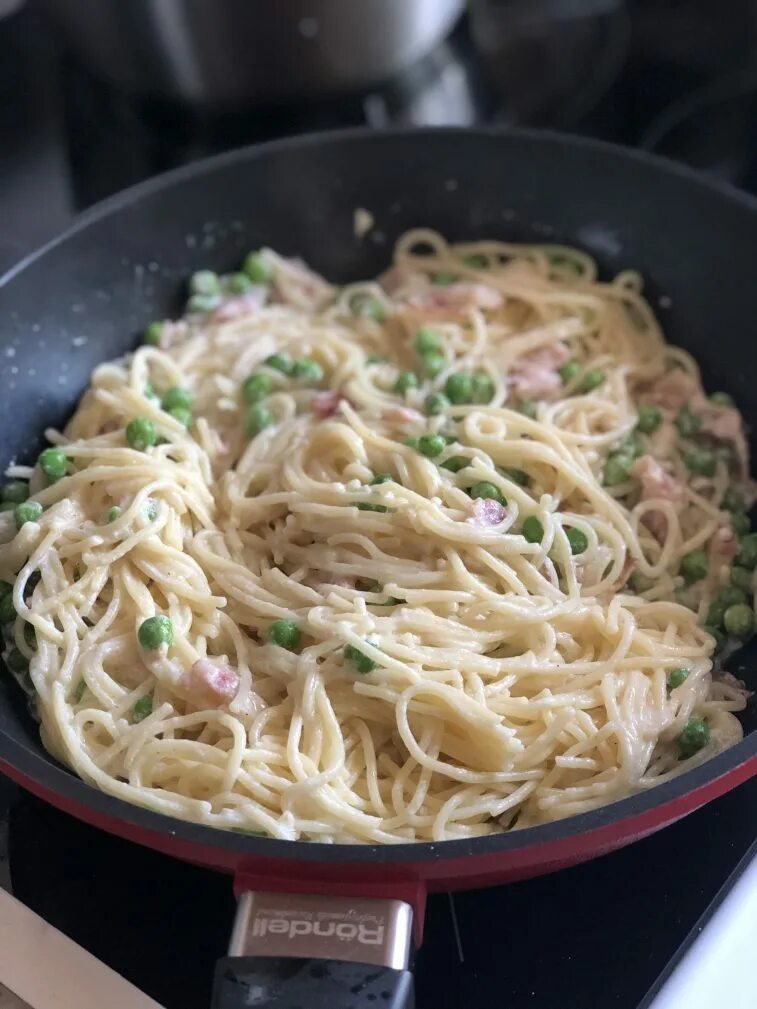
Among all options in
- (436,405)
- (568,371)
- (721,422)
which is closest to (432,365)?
(436,405)

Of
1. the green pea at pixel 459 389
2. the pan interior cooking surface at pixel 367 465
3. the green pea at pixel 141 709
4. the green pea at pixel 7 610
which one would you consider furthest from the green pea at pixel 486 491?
the green pea at pixel 7 610

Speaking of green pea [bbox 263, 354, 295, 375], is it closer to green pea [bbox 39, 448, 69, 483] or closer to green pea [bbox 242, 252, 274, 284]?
green pea [bbox 242, 252, 274, 284]

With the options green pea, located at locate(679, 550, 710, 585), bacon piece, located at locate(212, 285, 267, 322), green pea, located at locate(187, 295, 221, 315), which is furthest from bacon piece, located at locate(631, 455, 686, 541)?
green pea, located at locate(187, 295, 221, 315)

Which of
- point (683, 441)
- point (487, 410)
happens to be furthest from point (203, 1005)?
point (683, 441)

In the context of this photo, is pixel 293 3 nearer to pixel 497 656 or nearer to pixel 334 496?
pixel 334 496

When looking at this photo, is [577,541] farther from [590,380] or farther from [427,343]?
[427,343]

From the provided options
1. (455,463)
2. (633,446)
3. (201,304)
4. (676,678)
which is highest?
(201,304)
